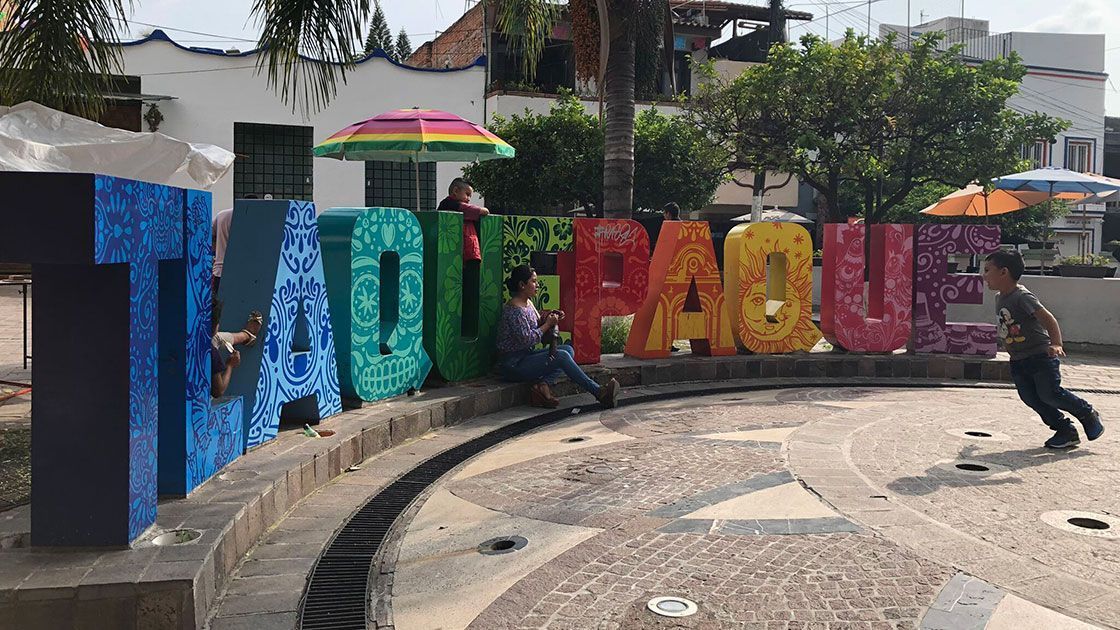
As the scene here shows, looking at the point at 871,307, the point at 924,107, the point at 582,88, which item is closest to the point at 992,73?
the point at 924,107

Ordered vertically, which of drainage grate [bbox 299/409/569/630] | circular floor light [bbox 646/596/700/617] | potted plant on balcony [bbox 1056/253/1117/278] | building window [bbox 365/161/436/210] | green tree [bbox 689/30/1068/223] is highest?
green tree [bbox 689/30/1068/223]

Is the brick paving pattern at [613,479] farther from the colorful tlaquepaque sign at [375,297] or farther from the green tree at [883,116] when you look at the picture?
the green tree at [883,116]

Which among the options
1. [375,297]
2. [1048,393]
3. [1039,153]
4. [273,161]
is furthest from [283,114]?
[1039,153]

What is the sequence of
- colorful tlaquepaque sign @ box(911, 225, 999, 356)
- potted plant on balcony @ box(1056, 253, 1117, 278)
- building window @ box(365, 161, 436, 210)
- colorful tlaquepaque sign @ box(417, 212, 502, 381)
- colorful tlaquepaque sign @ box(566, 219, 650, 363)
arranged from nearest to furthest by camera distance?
colorful tlaquepaque sign @ box(417, 212, 502, 381) < colorful tlaquepaque sign @ box(566, 219, 650, 363) < colorful tlaquepaque sign @ box(911, 225, 999, 356) < potted plant on balcony @ box(1056, 253, 1117, 278) < building window @ box(365, 161, 436, 210)

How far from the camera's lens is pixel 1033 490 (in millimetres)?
6055

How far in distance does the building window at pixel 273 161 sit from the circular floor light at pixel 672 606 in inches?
902

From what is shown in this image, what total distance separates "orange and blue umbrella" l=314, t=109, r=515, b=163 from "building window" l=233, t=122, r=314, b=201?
12.7m

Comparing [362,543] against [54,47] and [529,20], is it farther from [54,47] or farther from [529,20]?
[529,20]

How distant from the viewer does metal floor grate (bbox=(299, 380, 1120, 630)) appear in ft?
14.1

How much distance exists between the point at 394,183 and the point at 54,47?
17897 millimetres

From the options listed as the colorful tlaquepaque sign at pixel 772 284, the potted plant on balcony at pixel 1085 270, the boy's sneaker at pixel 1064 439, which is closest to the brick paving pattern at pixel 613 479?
the boy's sneaker at pixel 1064 439

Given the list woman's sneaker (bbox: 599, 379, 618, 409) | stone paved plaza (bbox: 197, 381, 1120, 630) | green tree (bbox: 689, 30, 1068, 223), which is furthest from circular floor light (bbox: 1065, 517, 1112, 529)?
green tree (bbox: 689, 30, 1068, 223)

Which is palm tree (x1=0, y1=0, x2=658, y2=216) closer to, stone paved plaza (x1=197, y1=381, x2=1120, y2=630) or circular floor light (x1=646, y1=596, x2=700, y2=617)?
stone paved plaza (x1=197, y1=381, x2=1120, y2=630)

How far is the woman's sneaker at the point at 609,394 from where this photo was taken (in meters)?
9.30
